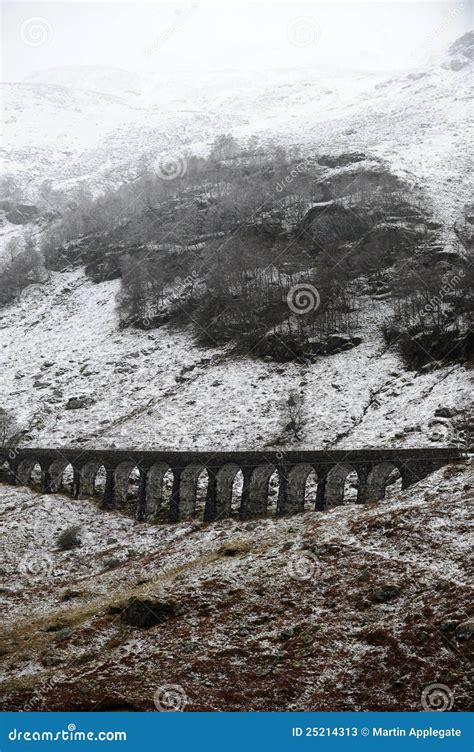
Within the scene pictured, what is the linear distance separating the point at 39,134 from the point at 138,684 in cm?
14905

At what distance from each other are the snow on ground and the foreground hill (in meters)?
14.2

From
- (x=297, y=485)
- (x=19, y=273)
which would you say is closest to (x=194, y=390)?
(x=297, y=485)

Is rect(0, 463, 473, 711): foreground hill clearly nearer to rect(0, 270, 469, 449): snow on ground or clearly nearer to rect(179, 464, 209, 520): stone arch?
rect(179, 464, 209, 520): stone arch

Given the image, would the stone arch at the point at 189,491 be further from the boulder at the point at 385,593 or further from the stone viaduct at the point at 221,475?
the boulder at the point at 385,593

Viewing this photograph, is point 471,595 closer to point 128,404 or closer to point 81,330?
point 128,404

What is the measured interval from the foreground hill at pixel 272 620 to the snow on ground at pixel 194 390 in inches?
558

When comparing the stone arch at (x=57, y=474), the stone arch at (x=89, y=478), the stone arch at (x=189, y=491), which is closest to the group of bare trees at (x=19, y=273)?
the stone arch at (x=57, y=474)

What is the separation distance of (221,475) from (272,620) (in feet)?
53.7

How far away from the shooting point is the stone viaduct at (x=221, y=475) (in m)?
30.6

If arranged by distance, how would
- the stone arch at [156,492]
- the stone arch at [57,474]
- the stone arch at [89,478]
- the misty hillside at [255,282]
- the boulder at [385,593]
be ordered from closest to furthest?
the boulder at [385,593], the stone arch at [156,492], the stone arch at [89,478], the stone arch at [57,474], the misty hillside at [255,282]

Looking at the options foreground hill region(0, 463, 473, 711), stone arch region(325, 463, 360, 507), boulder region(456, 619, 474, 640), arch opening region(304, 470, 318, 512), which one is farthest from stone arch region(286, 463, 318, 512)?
boulder region(456, 619, 474, 640)

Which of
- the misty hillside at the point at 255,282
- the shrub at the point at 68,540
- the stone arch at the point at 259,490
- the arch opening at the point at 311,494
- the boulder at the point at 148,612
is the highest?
the misty hillside at the point at 255,282

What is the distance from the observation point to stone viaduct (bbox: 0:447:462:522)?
30628mm

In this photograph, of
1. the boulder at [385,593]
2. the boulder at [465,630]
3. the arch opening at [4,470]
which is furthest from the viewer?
the arch opening at [4,470]
